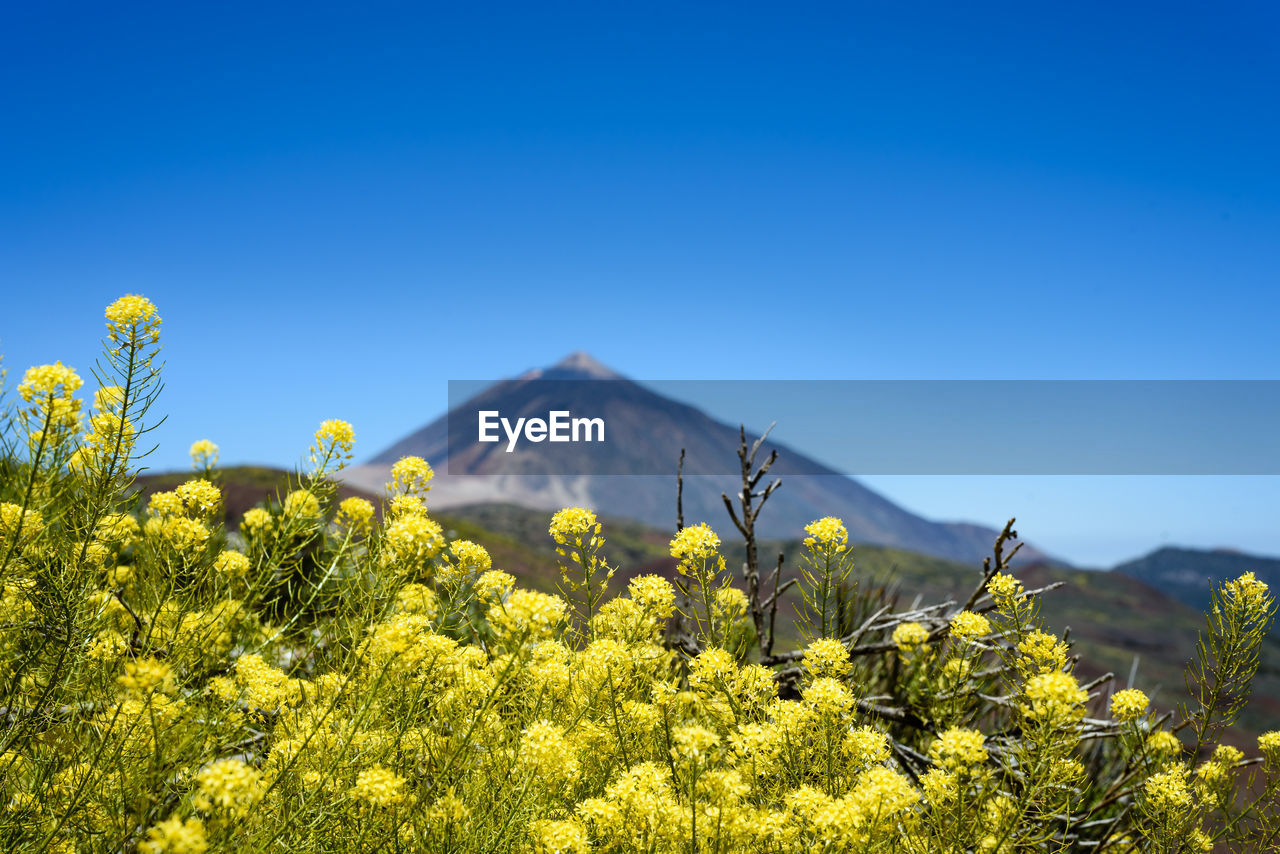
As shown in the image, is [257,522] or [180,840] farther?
[257,522]

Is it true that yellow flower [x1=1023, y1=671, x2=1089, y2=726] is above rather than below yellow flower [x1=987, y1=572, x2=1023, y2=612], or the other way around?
below

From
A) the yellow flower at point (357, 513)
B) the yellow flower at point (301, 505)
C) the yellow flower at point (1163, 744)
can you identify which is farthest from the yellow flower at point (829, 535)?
the yellow flower at point (301, 505)

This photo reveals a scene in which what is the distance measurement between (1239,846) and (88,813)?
5273 mm

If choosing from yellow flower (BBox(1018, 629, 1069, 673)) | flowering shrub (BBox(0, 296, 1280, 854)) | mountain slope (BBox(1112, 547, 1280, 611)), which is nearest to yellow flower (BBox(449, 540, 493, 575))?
flowering shrub (BBox(0, 296, 1280, 854))

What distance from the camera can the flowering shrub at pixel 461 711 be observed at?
2242 millimetres

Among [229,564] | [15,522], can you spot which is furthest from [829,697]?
[15,522]

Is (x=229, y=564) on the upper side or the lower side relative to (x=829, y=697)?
upper

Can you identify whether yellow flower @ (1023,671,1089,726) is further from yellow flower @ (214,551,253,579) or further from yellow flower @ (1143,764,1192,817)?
yellow flower @ (214,551,253,579)

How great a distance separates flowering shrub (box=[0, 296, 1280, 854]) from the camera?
2.24 metres

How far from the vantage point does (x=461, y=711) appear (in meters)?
2.75

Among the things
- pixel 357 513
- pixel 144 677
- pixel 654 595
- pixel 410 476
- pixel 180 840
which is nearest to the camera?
pixel 180 840

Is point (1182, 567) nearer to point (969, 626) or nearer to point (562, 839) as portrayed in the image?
point (969, 626)

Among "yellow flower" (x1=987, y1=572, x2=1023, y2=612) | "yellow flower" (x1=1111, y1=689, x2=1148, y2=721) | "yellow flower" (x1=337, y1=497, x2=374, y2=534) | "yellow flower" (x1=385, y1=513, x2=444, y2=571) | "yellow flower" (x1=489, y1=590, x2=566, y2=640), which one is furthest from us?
"yellow flower" (x1=337, y1=497, x2=374, y2=534)

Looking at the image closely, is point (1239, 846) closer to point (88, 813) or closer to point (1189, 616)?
point (88, 813)
